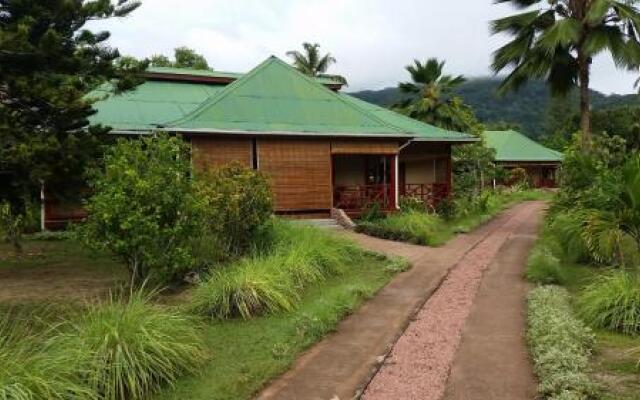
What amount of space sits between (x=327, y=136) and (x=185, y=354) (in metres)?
12.7

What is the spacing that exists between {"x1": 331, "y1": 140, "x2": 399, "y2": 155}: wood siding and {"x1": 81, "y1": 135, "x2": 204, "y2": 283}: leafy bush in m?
9.33

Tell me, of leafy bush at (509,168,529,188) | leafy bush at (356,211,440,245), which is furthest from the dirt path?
leafy bush at (509,168,529,188)

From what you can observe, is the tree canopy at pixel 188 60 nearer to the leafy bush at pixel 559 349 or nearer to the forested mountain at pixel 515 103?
the leafy bush at pixel 559 349

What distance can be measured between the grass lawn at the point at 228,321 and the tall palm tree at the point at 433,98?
23.2 meters

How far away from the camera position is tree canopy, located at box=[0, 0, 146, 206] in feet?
35.7

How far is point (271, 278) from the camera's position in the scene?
9344 millimetres

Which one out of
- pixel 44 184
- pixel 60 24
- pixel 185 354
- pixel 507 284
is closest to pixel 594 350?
pixel 507 284

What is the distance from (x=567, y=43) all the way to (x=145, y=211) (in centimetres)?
1352

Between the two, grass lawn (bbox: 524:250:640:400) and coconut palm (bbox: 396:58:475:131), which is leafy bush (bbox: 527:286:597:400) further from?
coconut palm (bbox: 396:58:475:131)

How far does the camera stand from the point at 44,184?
1220 cm

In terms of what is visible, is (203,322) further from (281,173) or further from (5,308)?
(281,173)

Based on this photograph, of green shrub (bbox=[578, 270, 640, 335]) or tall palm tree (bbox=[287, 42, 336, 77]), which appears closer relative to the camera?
green shrub (bbox=[578, 270, 640, 335])

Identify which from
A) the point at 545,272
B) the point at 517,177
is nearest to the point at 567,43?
the point at 545,272

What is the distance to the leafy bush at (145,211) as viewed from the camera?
9250 millimetres
